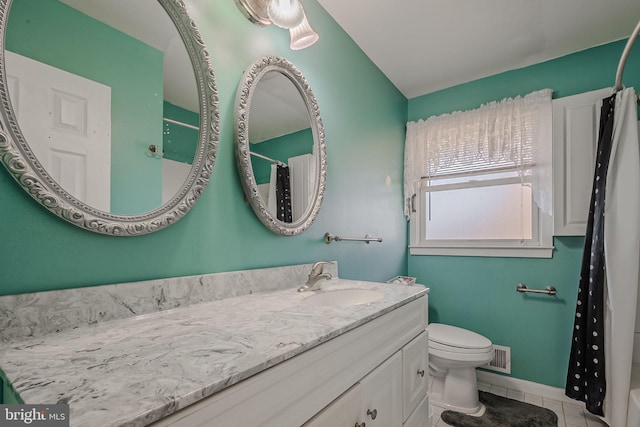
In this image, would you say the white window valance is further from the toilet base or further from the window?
the toilet base

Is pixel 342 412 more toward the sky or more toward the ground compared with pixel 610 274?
more toward the ground

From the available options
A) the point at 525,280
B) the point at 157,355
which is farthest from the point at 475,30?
the point at 157,355

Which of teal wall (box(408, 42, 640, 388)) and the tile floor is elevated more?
teal wall (box(408, 42, 640, 388))

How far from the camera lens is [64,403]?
0.35 m

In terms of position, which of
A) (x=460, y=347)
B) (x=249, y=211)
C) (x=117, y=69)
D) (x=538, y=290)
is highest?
(x=117, y=69)

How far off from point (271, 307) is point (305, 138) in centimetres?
86

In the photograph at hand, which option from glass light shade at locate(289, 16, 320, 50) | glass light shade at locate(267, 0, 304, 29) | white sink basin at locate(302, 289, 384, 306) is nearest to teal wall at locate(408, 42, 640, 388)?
white sink basin at locate(302, 289, 384, 306)

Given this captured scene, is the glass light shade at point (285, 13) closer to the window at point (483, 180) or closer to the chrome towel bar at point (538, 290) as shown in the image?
the window at point (483, 180)

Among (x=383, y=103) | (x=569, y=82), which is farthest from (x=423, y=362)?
(x=569, y=82)

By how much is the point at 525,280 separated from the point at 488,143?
1.03 m

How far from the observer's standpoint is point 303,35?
125 cm

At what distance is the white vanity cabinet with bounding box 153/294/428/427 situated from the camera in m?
0.46

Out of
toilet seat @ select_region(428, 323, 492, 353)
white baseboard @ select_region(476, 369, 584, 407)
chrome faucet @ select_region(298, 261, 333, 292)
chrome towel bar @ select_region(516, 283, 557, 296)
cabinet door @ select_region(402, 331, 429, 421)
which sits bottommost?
white baseboard @ select_region(476, 369, 584, 407)

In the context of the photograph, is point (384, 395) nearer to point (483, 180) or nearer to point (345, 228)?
point (345, 228)
